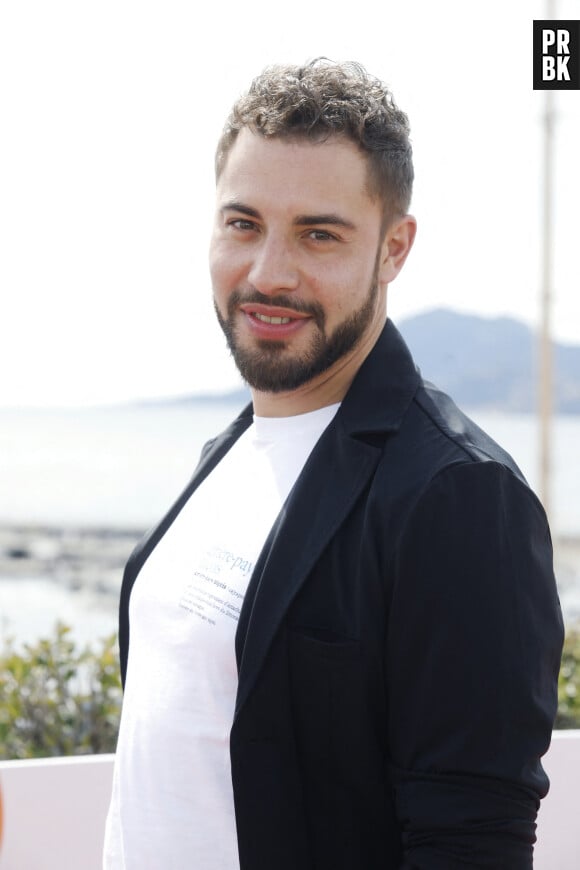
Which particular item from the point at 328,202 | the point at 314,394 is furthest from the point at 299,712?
the point at 328,202

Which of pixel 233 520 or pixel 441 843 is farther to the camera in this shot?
pixel 233 520

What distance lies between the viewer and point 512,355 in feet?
85.1

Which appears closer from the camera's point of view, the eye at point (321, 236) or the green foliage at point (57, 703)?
the eye at point (321, 236)

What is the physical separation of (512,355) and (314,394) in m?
25.1

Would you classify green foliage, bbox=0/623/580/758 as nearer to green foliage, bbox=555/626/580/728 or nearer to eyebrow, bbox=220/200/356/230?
green foliage, bbox=555/626/580/728

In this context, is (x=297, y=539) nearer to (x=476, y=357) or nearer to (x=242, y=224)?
(x=242, y=224)

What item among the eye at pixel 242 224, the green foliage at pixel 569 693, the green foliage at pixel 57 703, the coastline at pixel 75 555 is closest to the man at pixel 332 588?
the eye at pixel 242 224

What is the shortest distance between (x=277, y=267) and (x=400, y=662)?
0.58 metres

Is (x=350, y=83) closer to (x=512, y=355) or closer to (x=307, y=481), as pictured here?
(x=307, y=481)

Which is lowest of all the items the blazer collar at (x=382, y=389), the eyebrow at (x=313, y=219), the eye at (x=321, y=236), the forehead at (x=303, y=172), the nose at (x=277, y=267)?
the blazer collar at (x=382, y=389)

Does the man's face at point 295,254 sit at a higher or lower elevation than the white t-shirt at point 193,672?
higher

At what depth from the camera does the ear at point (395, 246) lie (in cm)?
151

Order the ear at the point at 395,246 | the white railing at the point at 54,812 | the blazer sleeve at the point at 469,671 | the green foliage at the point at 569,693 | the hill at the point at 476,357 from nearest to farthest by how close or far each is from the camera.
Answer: the blazer sleeve at the point at 469,671 → the ear at the point at 395,246 → the white railing at the point at 54,812 → the green foliage at the point at 569,693 → the hill at the point at 476,357

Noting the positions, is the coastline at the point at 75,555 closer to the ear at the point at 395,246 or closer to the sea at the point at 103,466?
the sea at the point at 103,466
